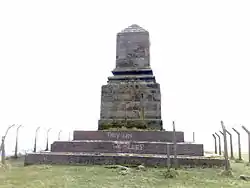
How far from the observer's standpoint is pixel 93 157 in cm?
950

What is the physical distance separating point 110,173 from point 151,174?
1.34 metres

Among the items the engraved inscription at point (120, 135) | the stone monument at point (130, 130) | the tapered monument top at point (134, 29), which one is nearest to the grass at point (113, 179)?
the stone monument at point (130, 130)

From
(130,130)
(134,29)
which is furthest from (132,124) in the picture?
(134,29)

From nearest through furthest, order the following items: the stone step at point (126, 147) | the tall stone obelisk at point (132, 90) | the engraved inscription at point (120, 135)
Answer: the stone step at point (126, 147)
the engraved inscription at point (120, 135)
the tall stone obelisk at point (132, 90)

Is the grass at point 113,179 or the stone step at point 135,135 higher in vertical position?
the stone step at point 135,135

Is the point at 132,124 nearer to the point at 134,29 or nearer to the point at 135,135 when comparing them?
the point at 135,135

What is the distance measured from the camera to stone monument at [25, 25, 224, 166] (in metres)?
9.48

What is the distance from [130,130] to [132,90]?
2.98 m

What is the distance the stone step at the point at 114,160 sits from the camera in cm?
894

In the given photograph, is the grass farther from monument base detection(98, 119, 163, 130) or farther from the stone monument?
monument base detection(98, 119, 163, 130)

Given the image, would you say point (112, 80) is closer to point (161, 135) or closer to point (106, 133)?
point (106, 133)

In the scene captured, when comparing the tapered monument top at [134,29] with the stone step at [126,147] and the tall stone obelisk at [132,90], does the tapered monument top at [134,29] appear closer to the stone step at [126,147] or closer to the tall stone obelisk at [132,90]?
the tall stone obelisk at [132,90]

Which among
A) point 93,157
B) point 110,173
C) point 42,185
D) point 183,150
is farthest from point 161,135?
point 42,185

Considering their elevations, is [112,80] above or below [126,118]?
above
